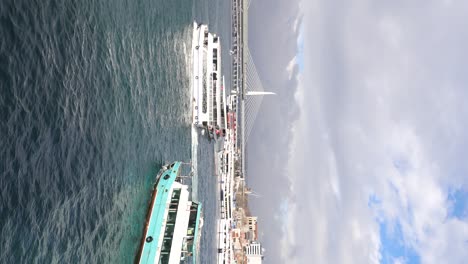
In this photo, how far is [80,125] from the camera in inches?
1152

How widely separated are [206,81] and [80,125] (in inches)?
1631

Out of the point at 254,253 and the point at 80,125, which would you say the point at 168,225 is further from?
the point at 254,253

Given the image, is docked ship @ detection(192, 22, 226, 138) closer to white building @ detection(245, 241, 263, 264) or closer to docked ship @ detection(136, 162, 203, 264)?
docked ship @ detection(136, 162, 203, 264)

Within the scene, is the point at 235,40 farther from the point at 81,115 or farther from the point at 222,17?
the point at 81,115

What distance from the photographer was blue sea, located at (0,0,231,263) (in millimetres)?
22469

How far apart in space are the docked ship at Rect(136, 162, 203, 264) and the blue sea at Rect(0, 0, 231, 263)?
3.70ft

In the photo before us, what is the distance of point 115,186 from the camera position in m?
35.5

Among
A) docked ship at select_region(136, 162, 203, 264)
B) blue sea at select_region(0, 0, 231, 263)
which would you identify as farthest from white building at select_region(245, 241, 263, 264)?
blue sea at select_region(0, 0, 231, 263)

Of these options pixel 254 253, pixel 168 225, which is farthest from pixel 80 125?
pixel 254 253

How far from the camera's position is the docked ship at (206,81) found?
65.2m

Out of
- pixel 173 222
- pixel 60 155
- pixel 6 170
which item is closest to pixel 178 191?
pixel 173 222

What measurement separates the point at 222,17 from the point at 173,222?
6443cm

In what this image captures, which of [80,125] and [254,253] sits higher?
[254,253]

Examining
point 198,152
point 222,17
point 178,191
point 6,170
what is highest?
point 222,17
